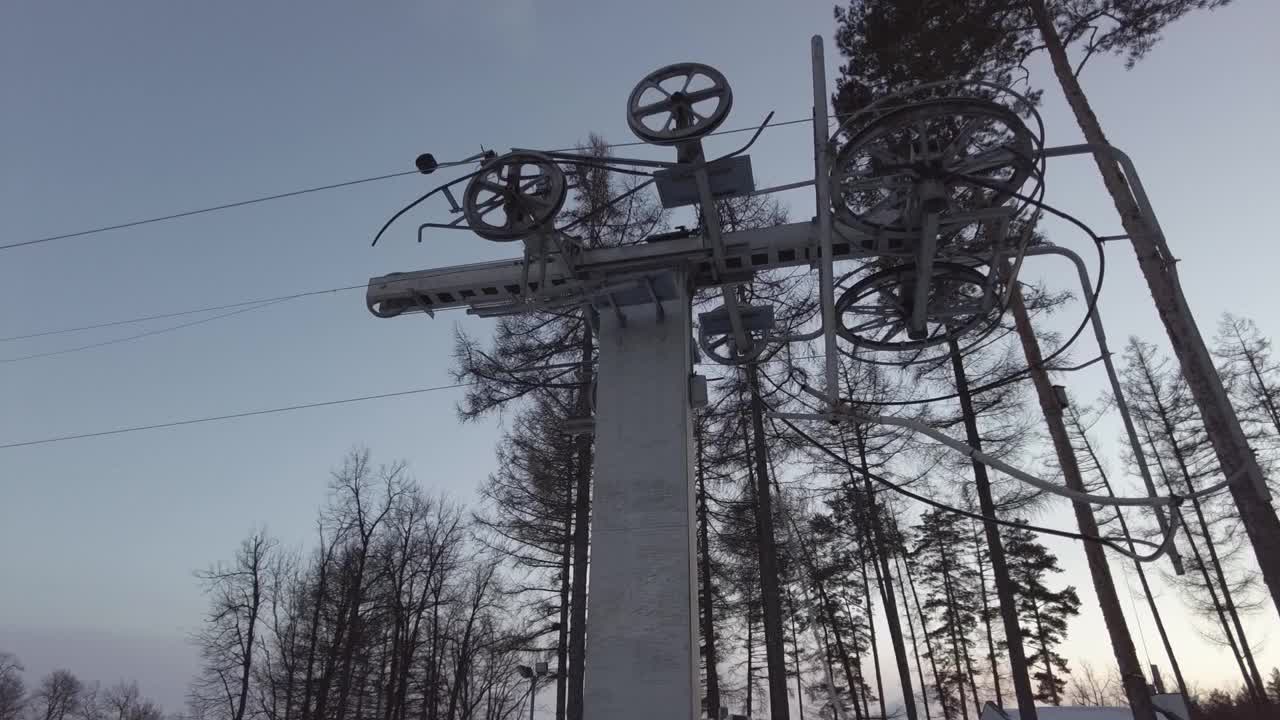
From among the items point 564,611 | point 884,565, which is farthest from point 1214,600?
point 564,611

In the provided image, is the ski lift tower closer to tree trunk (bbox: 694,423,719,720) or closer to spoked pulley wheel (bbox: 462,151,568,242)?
spoked pulley wheel (bbox: 462,151,568,242)

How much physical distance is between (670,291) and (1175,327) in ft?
21.2

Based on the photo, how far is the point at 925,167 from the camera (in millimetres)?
3932

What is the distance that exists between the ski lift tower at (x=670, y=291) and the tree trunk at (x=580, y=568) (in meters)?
6.14

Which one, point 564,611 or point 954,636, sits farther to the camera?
point 954,636

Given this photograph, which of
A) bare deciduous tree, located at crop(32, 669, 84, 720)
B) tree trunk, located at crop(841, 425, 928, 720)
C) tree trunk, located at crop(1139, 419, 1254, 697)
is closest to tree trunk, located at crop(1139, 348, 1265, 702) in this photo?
tree trunk, located at crop(1139, 419, 1254, 697)

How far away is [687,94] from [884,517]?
1674 centimetres

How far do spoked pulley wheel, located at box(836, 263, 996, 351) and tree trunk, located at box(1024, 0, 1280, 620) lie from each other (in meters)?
1.52

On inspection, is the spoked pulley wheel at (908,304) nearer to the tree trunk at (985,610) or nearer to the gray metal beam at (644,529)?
the gray metal beam at (644,529)

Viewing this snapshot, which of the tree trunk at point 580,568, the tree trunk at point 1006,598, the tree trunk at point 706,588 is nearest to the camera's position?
the tree trunk at point 1006,598

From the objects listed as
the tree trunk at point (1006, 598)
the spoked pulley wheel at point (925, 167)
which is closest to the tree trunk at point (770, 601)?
the tree trunk at point (1006, 598)

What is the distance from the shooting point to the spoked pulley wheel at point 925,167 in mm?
3693

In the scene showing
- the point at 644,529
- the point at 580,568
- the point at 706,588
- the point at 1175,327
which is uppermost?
the point at 1175,327

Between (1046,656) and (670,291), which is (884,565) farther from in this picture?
(1046,656)
